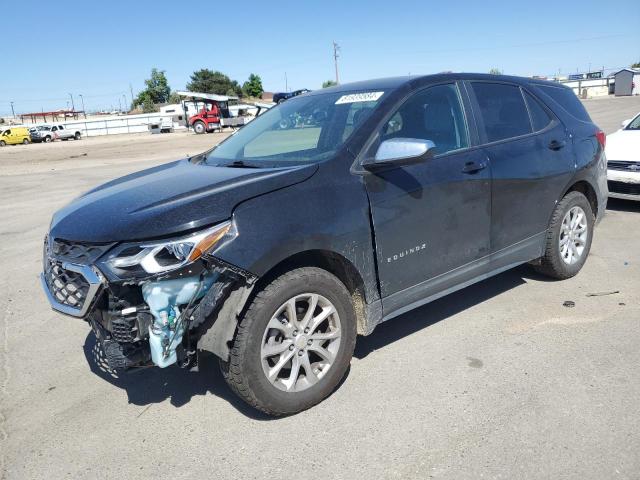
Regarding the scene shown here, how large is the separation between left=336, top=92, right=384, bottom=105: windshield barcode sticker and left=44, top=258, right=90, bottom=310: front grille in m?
2.13

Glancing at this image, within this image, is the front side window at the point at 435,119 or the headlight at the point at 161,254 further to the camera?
the front side window at the point at 435,119

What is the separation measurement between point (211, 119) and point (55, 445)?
45.0 meters

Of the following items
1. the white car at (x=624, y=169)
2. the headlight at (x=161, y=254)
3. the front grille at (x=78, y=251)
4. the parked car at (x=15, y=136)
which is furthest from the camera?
the parked car at (x=15, y=136)

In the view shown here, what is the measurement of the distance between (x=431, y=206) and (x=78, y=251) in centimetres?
213

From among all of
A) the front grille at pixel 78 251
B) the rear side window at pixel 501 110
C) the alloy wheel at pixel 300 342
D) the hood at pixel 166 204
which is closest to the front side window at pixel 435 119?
the rear side window at pixel 501 110

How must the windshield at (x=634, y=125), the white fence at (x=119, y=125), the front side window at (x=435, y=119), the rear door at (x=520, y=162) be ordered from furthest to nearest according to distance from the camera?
the white fence at (x=119, y=125) → the windshield at (x=634, y=125) → the rear door at (x=520, y=162) → the front side window at (x=435, y=119)

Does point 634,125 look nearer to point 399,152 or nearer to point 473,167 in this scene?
point 473,167

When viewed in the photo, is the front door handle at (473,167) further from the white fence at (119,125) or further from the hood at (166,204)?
the white fence at (119,125)

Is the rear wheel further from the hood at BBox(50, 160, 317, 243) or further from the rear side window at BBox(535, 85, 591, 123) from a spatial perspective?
the hood at BBox(50, 160, 317, 243)

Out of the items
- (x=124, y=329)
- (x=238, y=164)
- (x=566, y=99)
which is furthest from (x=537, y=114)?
(x=124, y=329)

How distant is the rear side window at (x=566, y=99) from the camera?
4.88 metres

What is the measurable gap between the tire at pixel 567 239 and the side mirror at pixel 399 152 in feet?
6.55

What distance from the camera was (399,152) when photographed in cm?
320

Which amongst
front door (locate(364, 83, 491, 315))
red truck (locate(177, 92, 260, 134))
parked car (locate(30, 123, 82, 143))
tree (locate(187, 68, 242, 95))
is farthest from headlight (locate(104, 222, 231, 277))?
tree (locate(187, 68, 242, 95))
